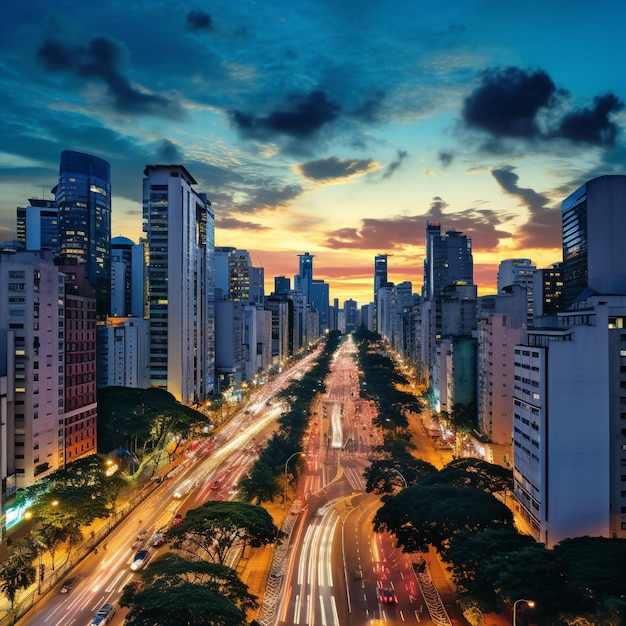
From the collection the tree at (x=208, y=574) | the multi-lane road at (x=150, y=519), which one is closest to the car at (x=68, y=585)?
the multi-lane road at (x=150, y=519)

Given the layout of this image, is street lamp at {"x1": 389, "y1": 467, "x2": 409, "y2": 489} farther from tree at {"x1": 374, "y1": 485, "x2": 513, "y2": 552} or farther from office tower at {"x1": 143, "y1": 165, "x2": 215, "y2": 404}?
office tower at {"x1": 143, "y1": 165, "x2": 215, "y2": 404}

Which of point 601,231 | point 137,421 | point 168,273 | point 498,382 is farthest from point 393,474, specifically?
point 168,273

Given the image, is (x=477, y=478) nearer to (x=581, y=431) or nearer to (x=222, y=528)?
(x=581, y=431)

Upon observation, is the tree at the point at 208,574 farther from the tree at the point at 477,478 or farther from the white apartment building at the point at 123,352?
the white apartment building at the point at 123,352

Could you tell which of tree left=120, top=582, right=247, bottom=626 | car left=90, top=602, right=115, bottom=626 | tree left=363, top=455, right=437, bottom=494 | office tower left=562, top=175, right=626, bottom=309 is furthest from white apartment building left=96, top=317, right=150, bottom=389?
office tower left=562, top=175, right=626, bottom=309

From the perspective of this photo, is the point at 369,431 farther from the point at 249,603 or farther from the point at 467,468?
the point at 249,603
